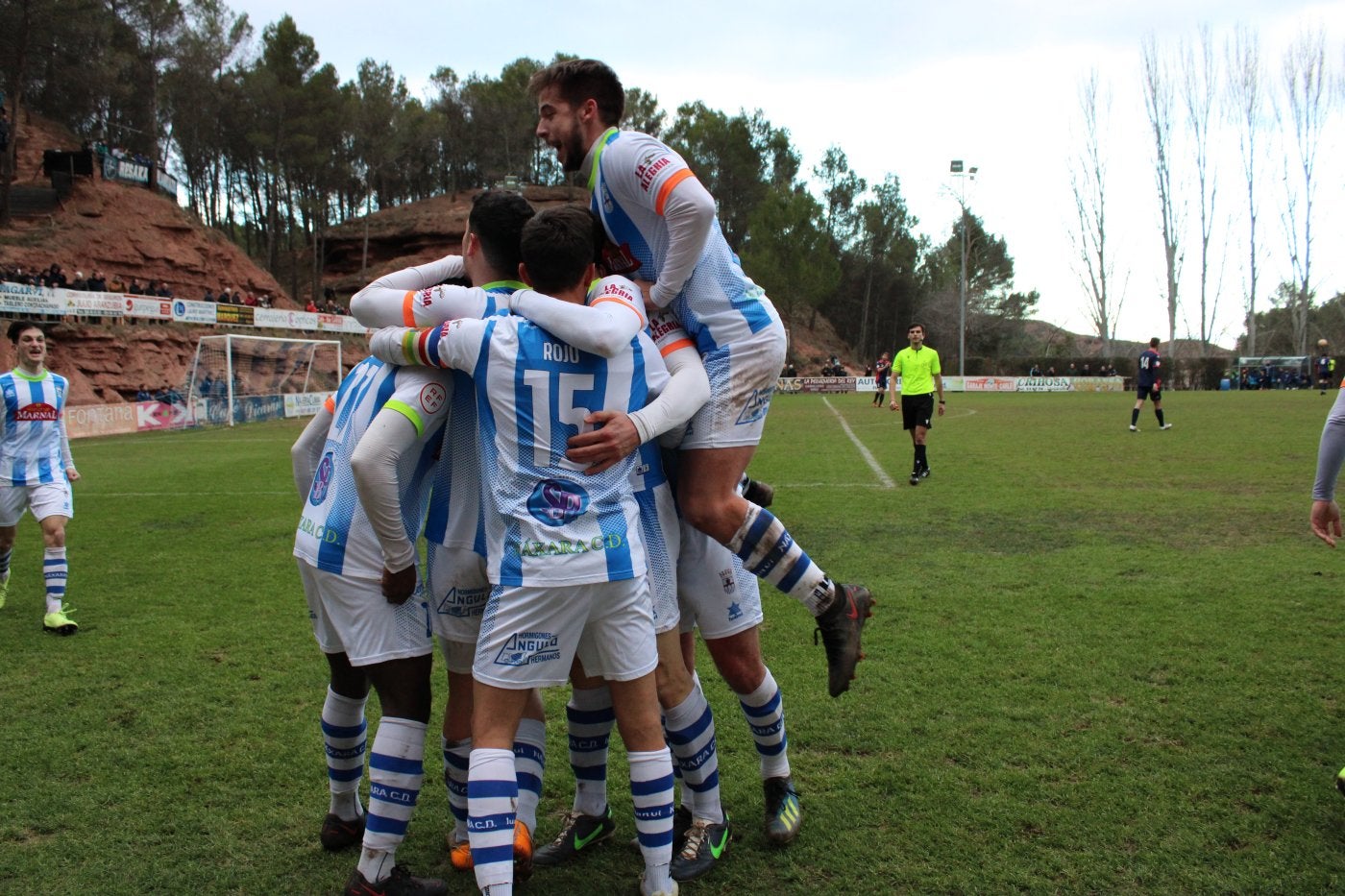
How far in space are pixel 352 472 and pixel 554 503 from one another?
699 millimetres

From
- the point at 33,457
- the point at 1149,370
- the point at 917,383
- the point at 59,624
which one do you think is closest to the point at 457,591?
the point at 59,624

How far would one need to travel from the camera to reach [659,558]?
3.20m

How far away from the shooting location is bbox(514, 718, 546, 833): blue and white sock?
3.28 metres

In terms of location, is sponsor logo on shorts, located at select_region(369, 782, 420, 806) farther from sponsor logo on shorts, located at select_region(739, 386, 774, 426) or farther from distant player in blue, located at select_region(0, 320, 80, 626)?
distant player in blue, located at select_region(0, 320, 80, 626)

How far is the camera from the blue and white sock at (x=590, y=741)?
135 inches

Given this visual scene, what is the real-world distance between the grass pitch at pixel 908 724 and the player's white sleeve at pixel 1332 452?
1.08m

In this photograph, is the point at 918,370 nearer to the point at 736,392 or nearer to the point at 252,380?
the point at 736,392

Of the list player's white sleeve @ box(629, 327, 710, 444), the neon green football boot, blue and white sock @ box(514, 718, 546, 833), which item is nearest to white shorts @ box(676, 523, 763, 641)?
player's white sleeve @ box(629, 327, 710, 444)

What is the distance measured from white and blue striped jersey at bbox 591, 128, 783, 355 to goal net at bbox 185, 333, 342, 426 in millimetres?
29739

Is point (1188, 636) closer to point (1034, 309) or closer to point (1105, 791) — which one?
point (1105, 791)

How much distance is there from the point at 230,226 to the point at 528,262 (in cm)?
6918

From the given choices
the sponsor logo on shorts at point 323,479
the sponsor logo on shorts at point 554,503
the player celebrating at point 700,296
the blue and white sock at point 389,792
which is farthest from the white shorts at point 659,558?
the sponsor logo on shorts at point 323,479

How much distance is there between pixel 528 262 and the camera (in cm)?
294

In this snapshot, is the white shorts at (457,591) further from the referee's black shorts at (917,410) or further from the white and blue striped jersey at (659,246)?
the referee's black shorts at (917,410)
